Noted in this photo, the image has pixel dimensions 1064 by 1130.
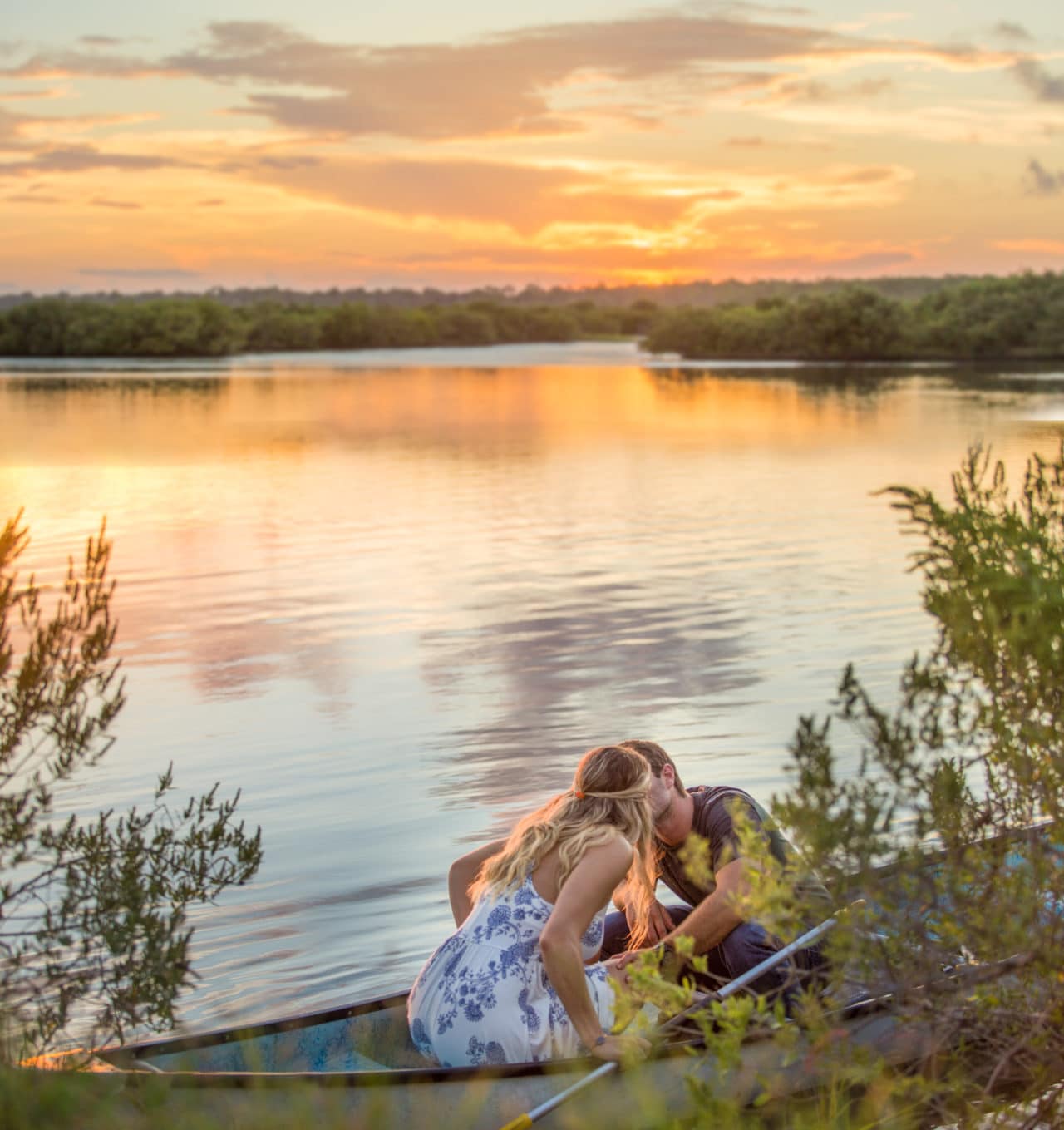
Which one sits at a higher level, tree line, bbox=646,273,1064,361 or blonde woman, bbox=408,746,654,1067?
tree line, bbox=646,273,1064,361

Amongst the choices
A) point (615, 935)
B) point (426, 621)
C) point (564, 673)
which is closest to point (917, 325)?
point (426, 621)

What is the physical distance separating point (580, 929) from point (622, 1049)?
51 centimetres

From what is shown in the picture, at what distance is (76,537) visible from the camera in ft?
Answer: 71.8

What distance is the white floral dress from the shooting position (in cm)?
509

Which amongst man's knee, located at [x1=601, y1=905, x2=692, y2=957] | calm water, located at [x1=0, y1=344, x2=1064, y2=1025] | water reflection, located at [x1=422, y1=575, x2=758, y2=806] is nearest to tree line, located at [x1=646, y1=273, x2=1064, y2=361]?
calm water, located at [x1=0, y1=344, x2=1064, y2=1025]

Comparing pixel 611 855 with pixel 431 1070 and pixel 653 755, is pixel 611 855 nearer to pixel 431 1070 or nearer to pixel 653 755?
pixel 653 755

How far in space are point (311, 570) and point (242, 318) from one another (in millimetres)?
106531

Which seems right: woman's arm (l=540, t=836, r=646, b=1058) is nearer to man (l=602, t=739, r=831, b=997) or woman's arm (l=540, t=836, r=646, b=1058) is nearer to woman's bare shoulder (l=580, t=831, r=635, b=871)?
woman's bare shoulder (l=580, t=831, r=635, b=871)

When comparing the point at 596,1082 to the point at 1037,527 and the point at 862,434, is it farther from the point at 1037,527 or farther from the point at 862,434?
the point at 862,434

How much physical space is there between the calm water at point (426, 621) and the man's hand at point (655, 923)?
1.60m

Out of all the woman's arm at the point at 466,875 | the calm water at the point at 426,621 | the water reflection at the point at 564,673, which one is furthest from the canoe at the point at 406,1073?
the water reflection at the point at 564,673

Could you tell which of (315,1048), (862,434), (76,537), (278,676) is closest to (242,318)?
(862,434)

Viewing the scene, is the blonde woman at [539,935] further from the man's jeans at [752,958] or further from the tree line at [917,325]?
the tree line at [917,325]

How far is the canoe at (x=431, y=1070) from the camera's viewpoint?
426 centimetres
